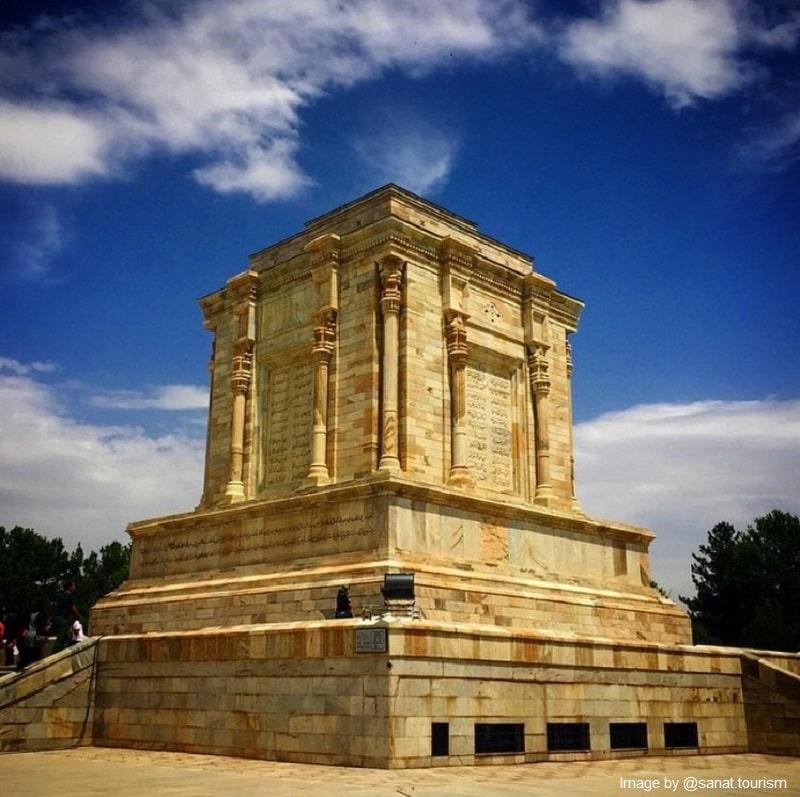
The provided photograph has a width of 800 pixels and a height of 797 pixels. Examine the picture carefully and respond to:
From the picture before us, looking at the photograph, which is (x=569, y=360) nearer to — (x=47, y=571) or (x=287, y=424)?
(x=287, y=424)

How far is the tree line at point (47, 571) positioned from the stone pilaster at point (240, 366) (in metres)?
37.2

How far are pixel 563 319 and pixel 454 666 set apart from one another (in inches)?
597

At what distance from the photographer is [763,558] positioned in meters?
50.8

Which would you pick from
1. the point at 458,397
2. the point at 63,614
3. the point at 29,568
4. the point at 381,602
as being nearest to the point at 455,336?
the point at 458,397

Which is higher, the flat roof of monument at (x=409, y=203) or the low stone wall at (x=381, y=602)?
the flat roof of monument at (x=409, y=203)

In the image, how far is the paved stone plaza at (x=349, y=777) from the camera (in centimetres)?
1069

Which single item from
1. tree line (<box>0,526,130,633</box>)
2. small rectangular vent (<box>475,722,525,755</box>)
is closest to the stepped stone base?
small rectangular vent (<box>475,722,525,755</box>)

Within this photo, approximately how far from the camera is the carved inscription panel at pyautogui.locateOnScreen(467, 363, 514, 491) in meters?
23.2

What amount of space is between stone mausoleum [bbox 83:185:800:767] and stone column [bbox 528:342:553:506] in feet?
0.25

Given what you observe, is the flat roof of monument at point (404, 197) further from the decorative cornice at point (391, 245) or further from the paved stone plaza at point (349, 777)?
the paved stone plaza at point (349, 777)

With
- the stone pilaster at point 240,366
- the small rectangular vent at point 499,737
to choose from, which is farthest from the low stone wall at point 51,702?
the small rectangular vent at point 499,737

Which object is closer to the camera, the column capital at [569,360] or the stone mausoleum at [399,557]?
the stone mausoleum at [399,557]

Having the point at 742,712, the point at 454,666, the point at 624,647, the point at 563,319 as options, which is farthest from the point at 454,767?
the point at 563,319

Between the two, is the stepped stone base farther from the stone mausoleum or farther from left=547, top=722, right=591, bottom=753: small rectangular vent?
left=547, top=722, right=591, bottom=753: small rectangular vent
